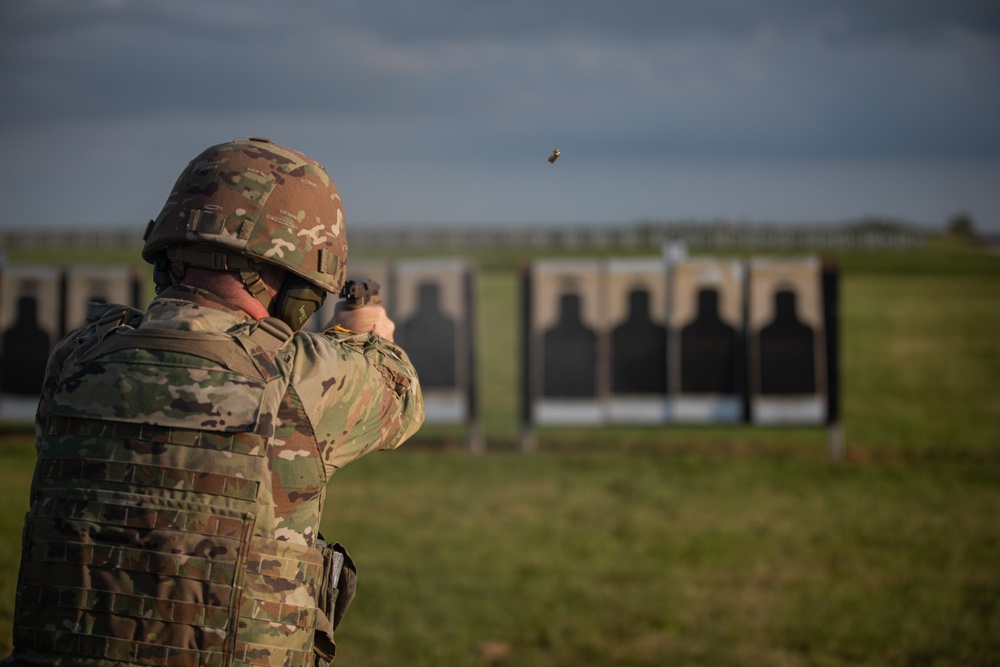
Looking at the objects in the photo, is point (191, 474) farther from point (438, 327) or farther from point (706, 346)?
point (706, 346)

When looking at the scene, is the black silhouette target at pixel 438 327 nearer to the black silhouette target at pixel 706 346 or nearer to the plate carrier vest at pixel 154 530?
the black silhouette target at pixel 706 346

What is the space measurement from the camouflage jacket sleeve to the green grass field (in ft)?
10.5

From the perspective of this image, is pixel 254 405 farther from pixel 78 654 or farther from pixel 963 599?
pixel 963 599

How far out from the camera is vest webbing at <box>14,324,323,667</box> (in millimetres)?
2395

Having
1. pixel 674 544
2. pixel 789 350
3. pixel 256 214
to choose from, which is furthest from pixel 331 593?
pixel 789 350

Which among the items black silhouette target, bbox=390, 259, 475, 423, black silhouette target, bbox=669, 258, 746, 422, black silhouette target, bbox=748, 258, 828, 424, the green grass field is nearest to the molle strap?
the green grass field

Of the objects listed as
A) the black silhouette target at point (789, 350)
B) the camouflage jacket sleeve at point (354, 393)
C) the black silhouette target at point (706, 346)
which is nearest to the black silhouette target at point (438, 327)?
the black silhouette target at point (706, 346)

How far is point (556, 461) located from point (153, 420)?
8131 millimetres

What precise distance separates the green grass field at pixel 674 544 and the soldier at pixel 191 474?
10.8ft

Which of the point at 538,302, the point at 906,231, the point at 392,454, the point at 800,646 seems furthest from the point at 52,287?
the point at 906,231

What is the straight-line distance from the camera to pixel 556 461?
1034 centimetres

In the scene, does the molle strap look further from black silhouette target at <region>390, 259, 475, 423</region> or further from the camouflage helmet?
black silhouette target at <region>390, 259, 475, 423</region>

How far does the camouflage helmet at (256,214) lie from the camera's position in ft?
8.80

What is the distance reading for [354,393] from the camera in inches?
104
